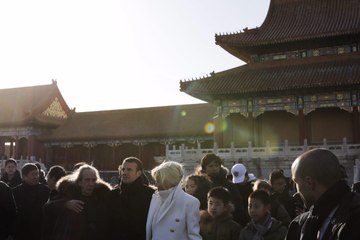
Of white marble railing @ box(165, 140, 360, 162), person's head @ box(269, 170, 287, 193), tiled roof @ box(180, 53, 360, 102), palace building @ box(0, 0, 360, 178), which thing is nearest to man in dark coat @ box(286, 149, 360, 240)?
person's head @ box(269, 170, 287, 193)

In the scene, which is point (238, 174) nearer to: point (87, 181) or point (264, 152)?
point (87, 181)

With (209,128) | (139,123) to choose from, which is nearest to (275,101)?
(209,128)

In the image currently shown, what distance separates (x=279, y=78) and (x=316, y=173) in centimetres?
1927

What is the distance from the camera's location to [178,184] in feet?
13.3

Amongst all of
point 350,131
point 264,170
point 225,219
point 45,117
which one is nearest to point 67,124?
point 45,117

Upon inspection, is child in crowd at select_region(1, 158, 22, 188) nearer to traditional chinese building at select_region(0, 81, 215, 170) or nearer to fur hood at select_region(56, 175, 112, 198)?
fur hood at select_region(56, 175, 112, 198)

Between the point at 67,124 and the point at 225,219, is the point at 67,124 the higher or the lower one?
the higher one

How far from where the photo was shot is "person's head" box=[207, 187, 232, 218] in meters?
4.44

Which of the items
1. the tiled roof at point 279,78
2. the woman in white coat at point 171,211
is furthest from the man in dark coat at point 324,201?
the tiled roof at point 279,78

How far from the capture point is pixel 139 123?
28.5m

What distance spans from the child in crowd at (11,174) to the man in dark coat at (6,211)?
237 cm

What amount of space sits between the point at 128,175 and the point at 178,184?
2.05 ft

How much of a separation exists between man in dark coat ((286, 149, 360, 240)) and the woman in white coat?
5.36 feet

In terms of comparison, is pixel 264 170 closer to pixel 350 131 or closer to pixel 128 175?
pixel 350 131
